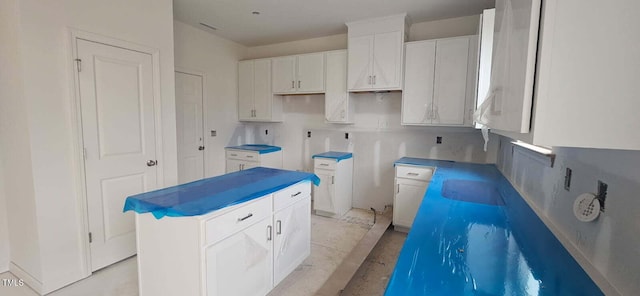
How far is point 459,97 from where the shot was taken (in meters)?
3.07

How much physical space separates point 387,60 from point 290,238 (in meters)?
2.34

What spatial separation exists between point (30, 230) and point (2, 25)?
1546 mm

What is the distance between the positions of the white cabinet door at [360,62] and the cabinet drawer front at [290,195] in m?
1.69

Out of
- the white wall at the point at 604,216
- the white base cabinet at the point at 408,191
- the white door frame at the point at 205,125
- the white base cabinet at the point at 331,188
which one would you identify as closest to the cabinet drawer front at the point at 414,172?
the white base cabinet at the point at 408,191

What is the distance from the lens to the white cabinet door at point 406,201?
3.15 m

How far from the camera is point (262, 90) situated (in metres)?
4.29

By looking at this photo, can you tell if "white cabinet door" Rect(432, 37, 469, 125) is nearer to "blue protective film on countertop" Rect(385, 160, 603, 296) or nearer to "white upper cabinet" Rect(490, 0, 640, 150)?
"blue protective film on countertop" Rect(385, 160, 603, 296)

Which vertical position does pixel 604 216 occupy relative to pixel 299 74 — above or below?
below

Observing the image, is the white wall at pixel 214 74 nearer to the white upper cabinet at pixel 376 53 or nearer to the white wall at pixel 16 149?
the white wall at pixel 16 149

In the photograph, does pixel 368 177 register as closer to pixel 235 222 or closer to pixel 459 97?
pixel 459 97

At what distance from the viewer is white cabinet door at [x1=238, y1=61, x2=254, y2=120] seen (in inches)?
172

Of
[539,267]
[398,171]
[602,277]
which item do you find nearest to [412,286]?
[539,267]

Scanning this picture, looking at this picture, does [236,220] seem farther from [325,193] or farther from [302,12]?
[302,12]

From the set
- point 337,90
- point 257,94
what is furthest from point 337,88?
point 257,94
